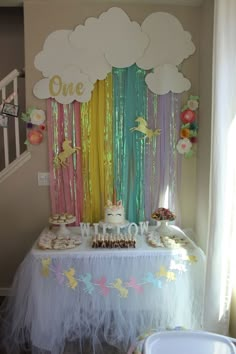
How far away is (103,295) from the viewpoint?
2199 millimetres

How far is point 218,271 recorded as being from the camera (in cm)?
196

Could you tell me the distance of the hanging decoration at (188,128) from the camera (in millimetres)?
2627

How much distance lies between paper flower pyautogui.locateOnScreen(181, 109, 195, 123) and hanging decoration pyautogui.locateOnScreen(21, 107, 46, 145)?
1133mm

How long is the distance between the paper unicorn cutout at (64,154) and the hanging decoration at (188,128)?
0.85 m

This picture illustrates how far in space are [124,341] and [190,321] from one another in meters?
0.47

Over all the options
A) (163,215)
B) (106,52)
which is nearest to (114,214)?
(163,215)

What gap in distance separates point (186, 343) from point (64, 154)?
5.51 ft

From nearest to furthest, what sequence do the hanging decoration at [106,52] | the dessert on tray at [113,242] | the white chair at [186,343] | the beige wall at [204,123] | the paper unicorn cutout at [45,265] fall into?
the white chair at [186,343] < the paper unicorn cutout at [45,265] < the dessert on tray at [113,242] < the beige wall at [204,123] < the hanging decoration at [106,52]

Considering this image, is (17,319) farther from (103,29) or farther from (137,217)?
(103,29)

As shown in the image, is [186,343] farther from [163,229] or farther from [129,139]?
[129,139]

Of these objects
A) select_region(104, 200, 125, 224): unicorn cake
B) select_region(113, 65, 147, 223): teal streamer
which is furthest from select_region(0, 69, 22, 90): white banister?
select_region(104, 200, 125, 224): unicorn cake

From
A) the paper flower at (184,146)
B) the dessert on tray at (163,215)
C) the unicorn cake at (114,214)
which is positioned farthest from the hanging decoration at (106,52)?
the dessert on tray at (163,215)

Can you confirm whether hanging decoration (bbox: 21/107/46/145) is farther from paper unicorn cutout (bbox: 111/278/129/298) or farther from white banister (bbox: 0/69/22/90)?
paper unicorn cutout (bbox: 111/278/129/298)

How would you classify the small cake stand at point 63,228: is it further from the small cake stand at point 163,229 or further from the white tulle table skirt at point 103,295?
the small cake stand at point 163,229
